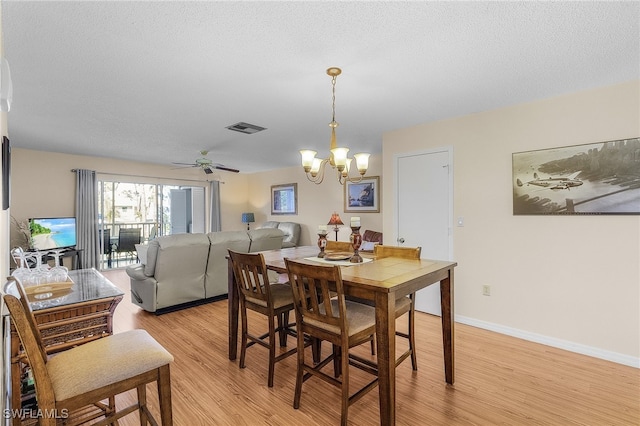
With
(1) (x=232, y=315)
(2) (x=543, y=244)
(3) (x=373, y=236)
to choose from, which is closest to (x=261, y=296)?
(1) (x=232, y=315)

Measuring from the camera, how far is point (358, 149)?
5.27m

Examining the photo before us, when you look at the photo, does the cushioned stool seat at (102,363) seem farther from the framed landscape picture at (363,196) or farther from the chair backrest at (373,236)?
the framed landscape picture at (363,196)

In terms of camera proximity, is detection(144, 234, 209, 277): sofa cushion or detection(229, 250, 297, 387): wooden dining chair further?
detection(144, 234, 209, 277): sofa cushion

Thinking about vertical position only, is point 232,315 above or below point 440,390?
above

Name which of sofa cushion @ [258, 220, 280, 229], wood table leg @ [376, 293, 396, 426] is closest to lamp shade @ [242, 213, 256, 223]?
sofa cushion @ [258, 220, 280, 229]

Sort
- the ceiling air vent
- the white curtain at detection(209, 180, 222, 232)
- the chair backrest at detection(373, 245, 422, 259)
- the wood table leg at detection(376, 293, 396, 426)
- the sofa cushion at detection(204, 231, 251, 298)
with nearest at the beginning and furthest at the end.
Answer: the wood table leg at detection(376, 293, 396, 426) → the chair backrest at detection(373, 245, 422, 259) → the ceiling air vent → the sofa cushion at detection(204, 231, 251, 298) → the white curtain at detection(209, 180, 222, 232)

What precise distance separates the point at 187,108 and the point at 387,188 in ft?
8.29

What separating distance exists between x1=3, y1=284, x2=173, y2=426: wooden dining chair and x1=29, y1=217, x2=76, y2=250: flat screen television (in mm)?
5036

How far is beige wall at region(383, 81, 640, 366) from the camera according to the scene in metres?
2.57

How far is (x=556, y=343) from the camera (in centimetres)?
286

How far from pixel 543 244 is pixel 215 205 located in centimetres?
686

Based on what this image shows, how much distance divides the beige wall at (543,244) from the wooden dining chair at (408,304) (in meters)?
1.22

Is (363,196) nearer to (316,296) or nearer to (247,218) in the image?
(247,218)

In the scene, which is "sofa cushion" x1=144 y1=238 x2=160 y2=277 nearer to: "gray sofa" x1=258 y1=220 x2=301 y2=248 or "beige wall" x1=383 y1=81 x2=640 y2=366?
"beige wall" x1=383 y1=81 x2=640 y2=366
